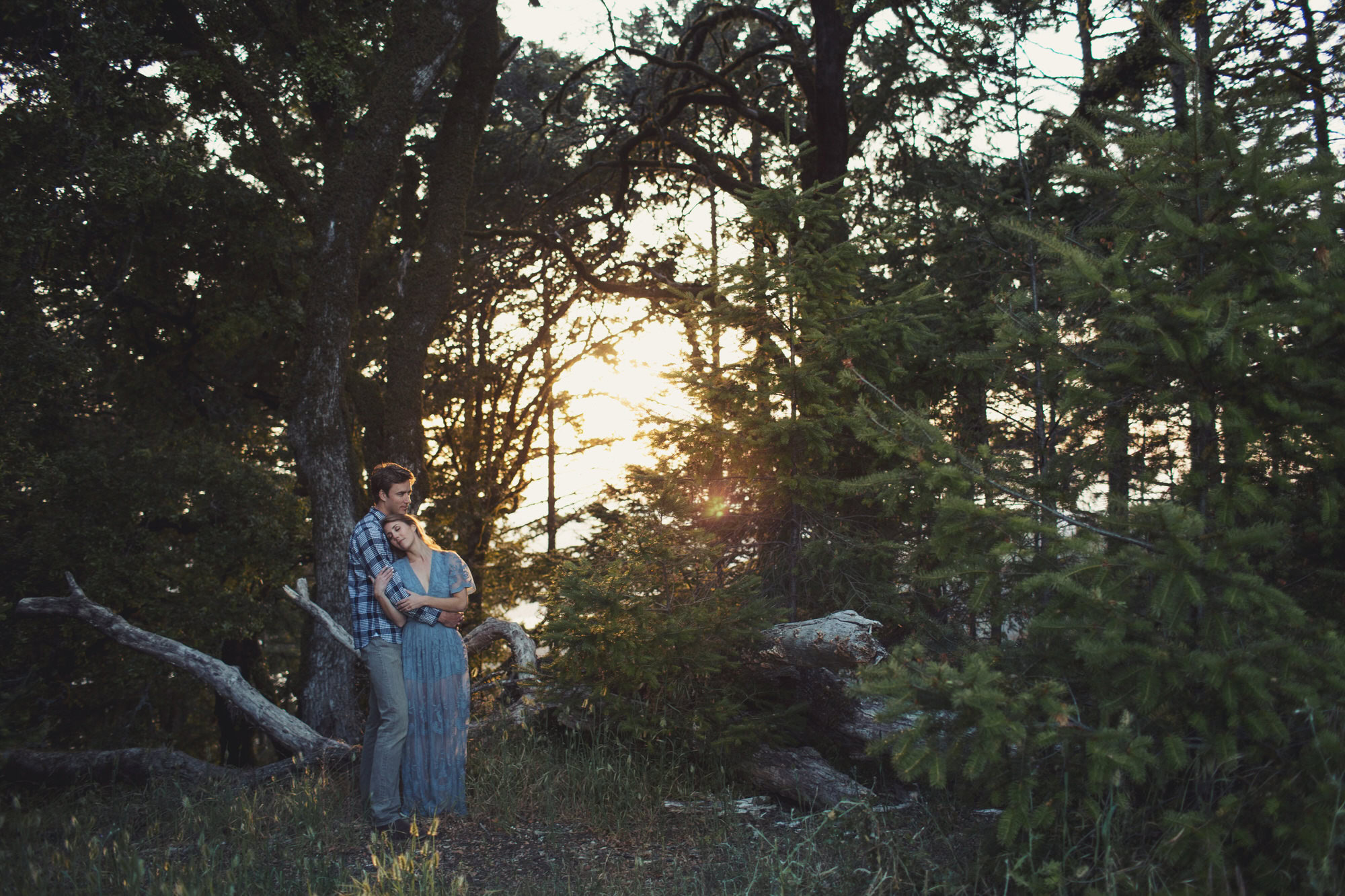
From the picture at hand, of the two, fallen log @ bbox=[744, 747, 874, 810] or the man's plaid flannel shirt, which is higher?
the man's plaid flannel shirt

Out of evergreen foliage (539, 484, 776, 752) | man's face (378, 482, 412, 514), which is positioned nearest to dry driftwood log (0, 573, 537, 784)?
evergreen foliage (539, 484, 776, 752)

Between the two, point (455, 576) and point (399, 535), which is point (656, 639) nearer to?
point (455, 576)

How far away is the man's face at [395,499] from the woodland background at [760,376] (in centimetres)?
158

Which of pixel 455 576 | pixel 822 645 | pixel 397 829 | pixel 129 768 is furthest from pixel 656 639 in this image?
pixel 129 768

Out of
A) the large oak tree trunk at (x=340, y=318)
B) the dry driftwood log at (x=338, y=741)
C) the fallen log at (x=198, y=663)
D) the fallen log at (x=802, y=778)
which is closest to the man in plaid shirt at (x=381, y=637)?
the dry driftwood log at (x=338, y=741)

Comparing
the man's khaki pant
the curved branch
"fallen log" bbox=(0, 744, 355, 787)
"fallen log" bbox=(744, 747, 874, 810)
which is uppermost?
the curved branch

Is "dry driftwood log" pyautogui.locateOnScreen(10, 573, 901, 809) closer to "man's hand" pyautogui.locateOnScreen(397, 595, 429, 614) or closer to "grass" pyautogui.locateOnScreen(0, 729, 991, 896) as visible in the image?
"grass" pyautogui.locateOnScreen(0, 729, 991, 896)

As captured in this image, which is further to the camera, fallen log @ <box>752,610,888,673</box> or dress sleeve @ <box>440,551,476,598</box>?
fallen log @ <box>752,610,888,673</box>

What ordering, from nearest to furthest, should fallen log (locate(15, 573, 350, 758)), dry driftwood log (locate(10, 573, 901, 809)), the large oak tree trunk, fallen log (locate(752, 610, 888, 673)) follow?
dry driftwood log (locate(10, 573, 901, 809)) → fallen log (locate(752, 610, 888, 673)) → fallen log (locate(15, 573, 350, 758)) → the large oak tree trunk

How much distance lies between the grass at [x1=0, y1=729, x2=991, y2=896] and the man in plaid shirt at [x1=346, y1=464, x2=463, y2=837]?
0.34 meters

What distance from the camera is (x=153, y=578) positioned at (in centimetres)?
1242

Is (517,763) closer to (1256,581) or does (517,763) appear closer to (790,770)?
(790,770)

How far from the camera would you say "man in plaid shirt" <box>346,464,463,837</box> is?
5449mm

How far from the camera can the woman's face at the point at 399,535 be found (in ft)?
18.3
